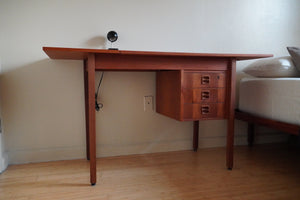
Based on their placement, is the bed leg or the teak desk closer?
the teak desk

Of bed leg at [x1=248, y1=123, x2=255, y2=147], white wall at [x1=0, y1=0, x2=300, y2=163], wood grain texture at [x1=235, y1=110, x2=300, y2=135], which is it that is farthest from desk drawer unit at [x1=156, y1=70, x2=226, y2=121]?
bed leg at [x1=248, y1=123, x2=255, y2=147]

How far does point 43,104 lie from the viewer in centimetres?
151

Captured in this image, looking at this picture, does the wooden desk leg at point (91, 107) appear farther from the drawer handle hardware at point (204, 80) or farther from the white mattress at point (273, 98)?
the white mattress at point (273, 98)

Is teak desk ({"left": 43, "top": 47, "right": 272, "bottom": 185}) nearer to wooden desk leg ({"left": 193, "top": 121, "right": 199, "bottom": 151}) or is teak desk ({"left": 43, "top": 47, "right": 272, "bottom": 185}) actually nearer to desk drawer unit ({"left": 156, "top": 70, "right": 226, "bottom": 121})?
desk drawer unit ({"left": 156, "top": 70, "right": 226, "bottom": 121})

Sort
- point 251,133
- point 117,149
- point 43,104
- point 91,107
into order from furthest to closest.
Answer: point 251,133 → point 117,149 → point 43,104 → point 91,107

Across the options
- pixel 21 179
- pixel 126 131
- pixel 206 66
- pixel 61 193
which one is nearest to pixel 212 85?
pixel 206 66

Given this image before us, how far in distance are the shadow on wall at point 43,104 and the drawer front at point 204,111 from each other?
775 mm

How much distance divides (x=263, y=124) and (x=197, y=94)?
525mm

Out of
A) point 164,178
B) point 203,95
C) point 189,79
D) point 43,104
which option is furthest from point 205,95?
point 43,104

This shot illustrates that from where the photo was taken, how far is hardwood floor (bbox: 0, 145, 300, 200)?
3.58 ft

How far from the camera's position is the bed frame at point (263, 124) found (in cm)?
122

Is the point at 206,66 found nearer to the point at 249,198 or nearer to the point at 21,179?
the point at 249,198

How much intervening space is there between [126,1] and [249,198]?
1464mm

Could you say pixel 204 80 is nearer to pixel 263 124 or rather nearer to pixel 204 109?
pixel 204 109
